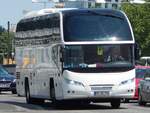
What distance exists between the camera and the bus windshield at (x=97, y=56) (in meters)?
24.4

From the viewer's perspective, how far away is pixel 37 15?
28.1 metres

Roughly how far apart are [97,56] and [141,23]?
62179 mm

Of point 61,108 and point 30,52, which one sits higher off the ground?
point 30,52

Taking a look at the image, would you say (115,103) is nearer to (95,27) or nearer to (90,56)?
(90,56)

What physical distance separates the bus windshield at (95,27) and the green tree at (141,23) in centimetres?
6035

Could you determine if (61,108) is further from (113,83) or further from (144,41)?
(144,41)

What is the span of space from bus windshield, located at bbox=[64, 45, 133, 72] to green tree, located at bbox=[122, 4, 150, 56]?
199ft

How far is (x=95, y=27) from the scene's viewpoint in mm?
25016

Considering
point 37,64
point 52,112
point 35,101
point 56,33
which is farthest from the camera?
point 35,101

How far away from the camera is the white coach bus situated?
24.4m

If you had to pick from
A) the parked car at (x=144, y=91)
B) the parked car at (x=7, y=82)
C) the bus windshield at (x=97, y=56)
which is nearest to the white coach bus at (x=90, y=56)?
the bus windshield at (x=97, y=56)

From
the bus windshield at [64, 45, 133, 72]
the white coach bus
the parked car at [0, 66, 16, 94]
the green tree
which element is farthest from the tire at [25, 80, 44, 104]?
the green tree

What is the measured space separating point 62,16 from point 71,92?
2.62 meters

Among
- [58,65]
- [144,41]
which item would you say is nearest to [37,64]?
[58,65]
